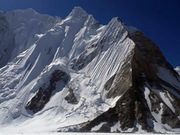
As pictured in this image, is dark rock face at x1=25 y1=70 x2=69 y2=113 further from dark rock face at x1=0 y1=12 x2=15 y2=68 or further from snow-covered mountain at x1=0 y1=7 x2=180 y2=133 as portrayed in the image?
dark rock face at x1=0 y1=12 x2=15 y2=68

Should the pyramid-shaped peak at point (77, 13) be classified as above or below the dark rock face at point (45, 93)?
above

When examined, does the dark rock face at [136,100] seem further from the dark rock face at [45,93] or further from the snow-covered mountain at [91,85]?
the dark rock face at [45,93]

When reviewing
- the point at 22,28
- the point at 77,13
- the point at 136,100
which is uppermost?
the point at 77,13

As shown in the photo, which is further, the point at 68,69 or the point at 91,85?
the point at 68,69

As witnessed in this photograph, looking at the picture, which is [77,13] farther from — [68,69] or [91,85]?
[91,85]

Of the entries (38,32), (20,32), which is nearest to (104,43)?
(38,32)

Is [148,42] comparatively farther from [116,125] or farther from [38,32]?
[38,32]

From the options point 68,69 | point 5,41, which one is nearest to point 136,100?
point 68,69

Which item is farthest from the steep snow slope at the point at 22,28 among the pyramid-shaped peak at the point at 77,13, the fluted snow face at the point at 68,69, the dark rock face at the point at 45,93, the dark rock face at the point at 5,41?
the dark rock face at the point at 45,93
